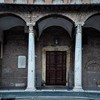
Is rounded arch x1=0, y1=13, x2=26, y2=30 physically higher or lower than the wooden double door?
higher

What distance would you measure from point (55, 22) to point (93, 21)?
211 cm

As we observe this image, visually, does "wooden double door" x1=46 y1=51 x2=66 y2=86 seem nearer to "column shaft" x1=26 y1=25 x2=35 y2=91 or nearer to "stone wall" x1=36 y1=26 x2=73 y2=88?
"stone wall" x1=36 y1=26 x2=73 y2=88

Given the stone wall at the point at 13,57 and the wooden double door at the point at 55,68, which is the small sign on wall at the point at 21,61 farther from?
the wooden double door at the point at 55,68

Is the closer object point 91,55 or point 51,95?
point 51,95

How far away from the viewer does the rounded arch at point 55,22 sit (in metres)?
14.0

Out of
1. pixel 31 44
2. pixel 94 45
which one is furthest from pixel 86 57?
pixel 31 44

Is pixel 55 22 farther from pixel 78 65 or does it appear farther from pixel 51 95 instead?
pixel 51 95

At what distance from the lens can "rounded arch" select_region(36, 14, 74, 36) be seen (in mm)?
14031

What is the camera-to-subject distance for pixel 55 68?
1662 centimetres

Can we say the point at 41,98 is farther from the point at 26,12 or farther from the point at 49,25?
the point at 49,25

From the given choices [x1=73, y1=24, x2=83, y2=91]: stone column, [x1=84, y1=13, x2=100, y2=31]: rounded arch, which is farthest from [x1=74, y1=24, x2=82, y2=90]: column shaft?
[x1=84, y1=13, x2=100, y2=31]: rounded arch

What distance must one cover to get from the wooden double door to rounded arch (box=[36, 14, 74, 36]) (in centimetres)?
147

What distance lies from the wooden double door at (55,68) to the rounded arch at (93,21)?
2.37 meters

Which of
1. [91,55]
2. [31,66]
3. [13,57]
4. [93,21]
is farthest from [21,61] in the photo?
[93,21]
